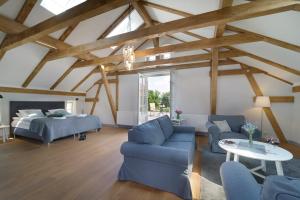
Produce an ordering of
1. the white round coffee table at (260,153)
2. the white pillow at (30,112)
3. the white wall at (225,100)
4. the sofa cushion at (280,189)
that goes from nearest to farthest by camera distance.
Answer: the sofa cushion at (280,189) < the white round coffee table at (260,153) < the white wall at (225,100) < the white pillow at (30,112)

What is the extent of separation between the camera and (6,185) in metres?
2.19

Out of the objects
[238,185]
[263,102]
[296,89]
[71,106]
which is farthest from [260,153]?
[71,106]

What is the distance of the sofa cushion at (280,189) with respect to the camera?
2.12 feet

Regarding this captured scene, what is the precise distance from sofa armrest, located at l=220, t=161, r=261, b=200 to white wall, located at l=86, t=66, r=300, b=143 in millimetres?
4325

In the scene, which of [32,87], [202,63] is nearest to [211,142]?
[202,63]

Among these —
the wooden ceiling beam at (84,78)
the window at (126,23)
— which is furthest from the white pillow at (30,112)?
the window at (126,23)

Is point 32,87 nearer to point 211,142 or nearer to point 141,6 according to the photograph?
point 141,6

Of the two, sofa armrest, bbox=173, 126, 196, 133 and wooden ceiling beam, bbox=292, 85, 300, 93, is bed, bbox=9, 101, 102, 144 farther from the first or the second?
wooden ceiling beam, bbox=292, 85, 300, 93

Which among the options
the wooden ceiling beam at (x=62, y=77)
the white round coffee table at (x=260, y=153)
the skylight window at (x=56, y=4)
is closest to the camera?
the white round coffee table at (x=260, y=153)

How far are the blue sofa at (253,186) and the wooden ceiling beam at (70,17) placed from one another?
7.94 ft

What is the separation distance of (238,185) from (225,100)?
4635 mm

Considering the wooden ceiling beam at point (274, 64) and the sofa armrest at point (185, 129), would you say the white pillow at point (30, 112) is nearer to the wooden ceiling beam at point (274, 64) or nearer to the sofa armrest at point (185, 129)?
the sofa armrest at point (185, 129)

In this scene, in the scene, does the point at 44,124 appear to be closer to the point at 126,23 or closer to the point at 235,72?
the point at 126,23

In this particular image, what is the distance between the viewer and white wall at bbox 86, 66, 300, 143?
4.49m
